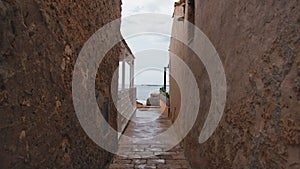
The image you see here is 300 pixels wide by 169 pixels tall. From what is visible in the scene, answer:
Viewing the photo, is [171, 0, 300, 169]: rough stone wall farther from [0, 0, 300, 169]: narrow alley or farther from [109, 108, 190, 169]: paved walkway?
[109, 108, 190, 169]: paved walkway

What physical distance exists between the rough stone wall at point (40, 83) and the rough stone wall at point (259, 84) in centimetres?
125

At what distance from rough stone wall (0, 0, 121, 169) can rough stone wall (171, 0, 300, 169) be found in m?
1.25

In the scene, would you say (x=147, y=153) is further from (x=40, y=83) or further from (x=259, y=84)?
(x=259, y=84)

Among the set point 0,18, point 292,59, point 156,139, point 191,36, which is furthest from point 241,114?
point 156,139

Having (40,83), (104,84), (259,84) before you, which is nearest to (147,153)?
(104,84)

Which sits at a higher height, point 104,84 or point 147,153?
point 104,84

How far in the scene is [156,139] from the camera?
4602 mm

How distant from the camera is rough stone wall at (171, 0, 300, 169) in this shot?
86 centimetres

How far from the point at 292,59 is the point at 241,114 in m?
0.57

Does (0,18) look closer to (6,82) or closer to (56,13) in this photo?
(6,82)

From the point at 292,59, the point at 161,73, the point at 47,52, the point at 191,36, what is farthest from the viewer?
the point at 161,73

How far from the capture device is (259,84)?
3.68 ft

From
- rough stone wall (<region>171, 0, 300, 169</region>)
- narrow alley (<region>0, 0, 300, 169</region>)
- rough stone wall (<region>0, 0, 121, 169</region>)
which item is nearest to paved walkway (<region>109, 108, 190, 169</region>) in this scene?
narrow alley (<region>0, 0, 300, 169</region>)

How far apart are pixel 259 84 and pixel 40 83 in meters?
1.28
